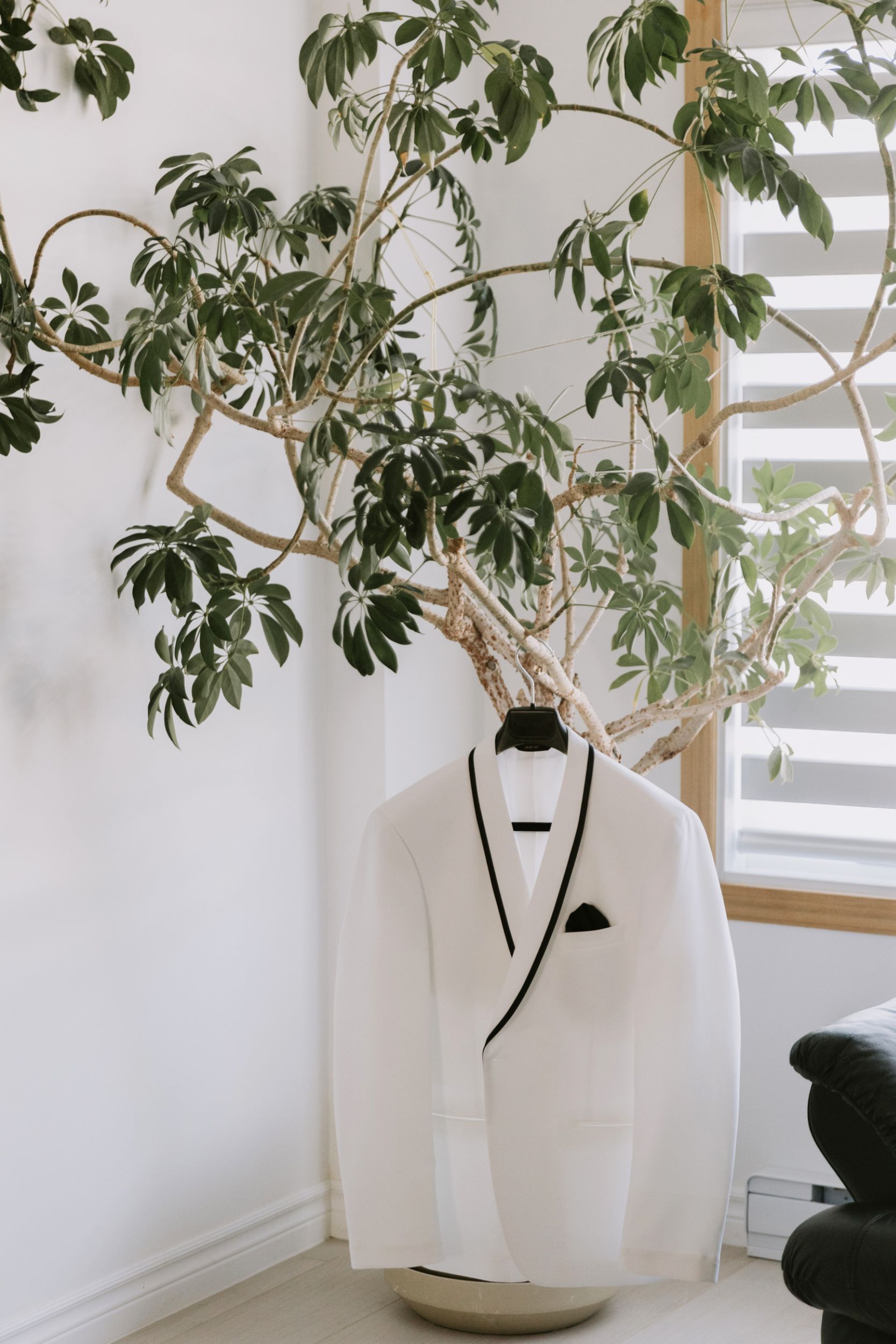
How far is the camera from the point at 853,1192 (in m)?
1.84

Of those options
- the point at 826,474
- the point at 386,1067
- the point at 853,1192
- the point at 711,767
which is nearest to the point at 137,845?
the point at 386,1067

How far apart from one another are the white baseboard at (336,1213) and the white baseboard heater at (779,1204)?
85 cm

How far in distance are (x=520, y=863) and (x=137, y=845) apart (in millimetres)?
846

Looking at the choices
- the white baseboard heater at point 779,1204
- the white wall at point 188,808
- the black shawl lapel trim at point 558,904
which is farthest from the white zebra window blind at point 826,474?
the black shawl lapel trim at point 558,904

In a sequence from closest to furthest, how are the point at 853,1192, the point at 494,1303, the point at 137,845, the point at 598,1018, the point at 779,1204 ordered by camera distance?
the point at 853,1192 < the point at 598,1018 < the point at 494,1303 < the point at 137,845 < the point at 779,1204

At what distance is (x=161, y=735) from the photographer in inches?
100

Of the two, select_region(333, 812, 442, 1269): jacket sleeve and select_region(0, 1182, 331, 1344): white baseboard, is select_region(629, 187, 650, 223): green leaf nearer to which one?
select_region(333, 812, 442, 1269): jacket sleeve

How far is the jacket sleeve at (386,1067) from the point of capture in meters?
1.98

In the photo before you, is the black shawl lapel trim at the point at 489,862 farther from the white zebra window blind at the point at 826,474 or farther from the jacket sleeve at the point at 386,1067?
the white zebra window blind at the point at 826,474

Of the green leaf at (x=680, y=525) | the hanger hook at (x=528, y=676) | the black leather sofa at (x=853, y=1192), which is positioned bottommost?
the black leather sofa at (x=853, y=1192)

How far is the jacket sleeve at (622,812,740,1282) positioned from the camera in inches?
72.9

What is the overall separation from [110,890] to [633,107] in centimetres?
194

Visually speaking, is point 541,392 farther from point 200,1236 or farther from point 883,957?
point 200,1236

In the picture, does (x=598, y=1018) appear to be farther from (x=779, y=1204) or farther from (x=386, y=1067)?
(x=779, y=1204)
